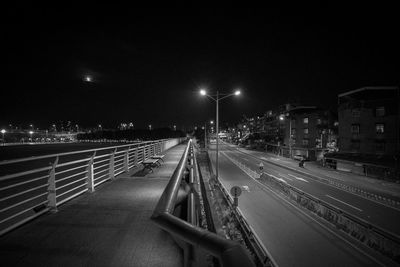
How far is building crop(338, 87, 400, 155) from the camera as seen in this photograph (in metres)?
30.3

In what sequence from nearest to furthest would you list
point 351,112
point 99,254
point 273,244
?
point 99,254 → point 273,244 → point 351,112

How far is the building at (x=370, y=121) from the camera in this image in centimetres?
3027

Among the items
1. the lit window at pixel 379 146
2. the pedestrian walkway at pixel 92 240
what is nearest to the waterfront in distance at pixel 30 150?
the pedestrian walkway at pixel 92 240

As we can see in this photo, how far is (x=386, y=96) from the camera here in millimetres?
33406

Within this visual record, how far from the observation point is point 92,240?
3.87 meters

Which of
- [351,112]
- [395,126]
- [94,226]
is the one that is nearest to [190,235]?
[94,226]

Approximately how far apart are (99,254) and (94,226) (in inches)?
46.7

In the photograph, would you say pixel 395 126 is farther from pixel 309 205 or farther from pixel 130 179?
pixel 130 179

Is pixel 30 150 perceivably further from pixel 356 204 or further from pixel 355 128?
pixel 355 128

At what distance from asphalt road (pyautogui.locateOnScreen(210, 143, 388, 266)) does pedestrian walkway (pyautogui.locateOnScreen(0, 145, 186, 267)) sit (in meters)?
9.39

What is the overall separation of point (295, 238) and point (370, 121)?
94.0ft

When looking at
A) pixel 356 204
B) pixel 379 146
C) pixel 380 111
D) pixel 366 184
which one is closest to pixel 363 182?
pixel 366 184

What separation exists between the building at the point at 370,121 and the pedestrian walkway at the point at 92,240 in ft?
120

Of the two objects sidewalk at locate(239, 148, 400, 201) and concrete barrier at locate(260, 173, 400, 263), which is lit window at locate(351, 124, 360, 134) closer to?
sidewalk at locate(239, 148, 400, 201)
